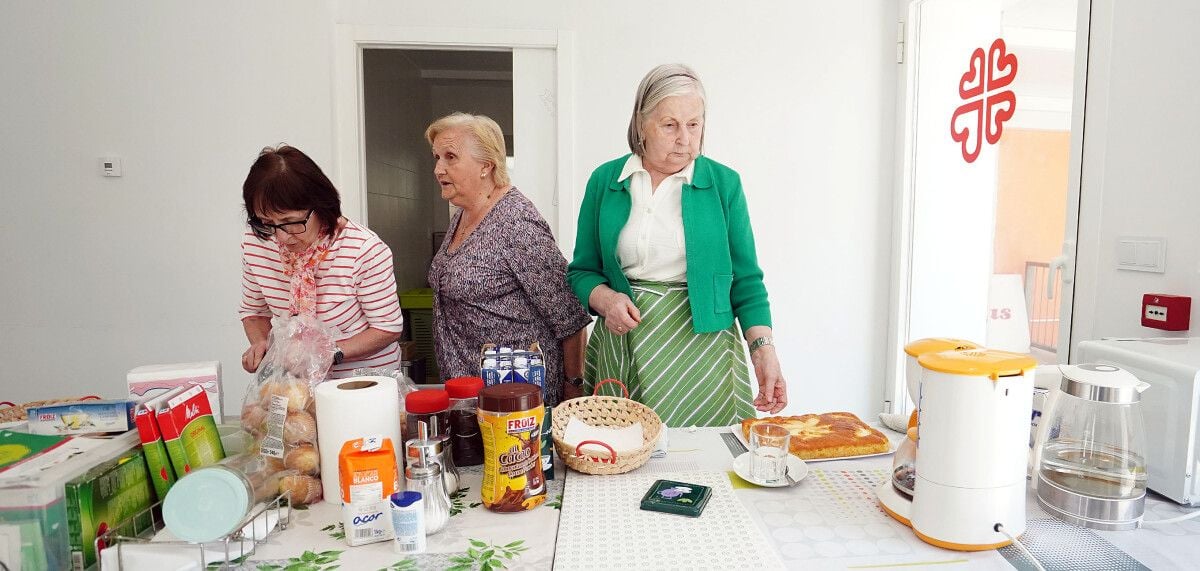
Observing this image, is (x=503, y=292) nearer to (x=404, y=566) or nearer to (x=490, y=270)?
(x=490, y=270)

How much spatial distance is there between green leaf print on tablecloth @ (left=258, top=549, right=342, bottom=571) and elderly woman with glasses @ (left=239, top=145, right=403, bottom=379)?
623 millimetres

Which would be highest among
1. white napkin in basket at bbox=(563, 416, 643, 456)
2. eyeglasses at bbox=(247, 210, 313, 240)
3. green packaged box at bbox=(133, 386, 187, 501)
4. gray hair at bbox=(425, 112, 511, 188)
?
gray hair at bbox=(425, 112, 511, 188)

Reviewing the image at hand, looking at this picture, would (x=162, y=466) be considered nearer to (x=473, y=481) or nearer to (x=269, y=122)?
(x=473, y=481)

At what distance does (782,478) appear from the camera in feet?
3.57

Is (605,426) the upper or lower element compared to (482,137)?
lower

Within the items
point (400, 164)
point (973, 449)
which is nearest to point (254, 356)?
point (973, 449)

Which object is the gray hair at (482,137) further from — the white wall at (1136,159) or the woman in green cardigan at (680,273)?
the white wall at (1136,159)

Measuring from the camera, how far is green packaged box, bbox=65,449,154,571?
0.80 metres

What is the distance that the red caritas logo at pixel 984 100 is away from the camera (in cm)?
244

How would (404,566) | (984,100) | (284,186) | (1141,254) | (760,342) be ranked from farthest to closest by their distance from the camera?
(984,100) → (1141,254) → (760,342) → (284,186) → (404,566)

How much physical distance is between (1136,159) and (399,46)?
2660 millimetres

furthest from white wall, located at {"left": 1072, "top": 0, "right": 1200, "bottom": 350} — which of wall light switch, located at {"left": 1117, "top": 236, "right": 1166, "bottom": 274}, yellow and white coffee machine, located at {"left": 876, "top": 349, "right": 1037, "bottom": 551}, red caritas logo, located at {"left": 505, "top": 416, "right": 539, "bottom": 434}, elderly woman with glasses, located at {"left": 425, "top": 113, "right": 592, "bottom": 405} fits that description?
red caritas logo, located at {"left": 505, "top": 416, "right": 539, "bottom": 434}

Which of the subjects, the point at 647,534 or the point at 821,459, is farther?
the point at 821,459

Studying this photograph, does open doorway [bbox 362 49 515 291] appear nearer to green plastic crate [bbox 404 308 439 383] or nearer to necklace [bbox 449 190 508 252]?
green plastic crate [bbox 404 308 439 383]
